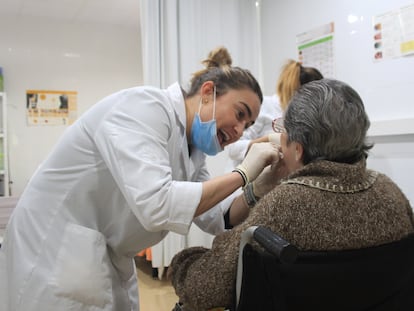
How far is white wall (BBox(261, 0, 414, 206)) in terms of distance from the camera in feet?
6.32

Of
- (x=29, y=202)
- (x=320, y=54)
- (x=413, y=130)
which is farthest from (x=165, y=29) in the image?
(x=29, y=202)

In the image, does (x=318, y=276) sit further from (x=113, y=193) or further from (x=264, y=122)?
(x=264, y=122)

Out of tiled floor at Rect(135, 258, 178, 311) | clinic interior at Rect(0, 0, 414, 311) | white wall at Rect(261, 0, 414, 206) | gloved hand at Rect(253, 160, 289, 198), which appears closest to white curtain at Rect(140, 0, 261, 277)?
clinic interior at Rect(0, 0, 414, 311)

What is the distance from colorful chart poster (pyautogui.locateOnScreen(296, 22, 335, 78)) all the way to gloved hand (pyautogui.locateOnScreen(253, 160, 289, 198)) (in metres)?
1.39

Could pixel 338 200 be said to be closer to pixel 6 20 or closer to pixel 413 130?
pixel 413 130

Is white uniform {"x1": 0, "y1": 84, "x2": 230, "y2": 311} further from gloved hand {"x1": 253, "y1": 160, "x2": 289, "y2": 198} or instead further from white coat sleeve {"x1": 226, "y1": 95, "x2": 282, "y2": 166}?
white coat sleeve {"x1": 226, "y1": 95, "x2": 282, "y2": 166}

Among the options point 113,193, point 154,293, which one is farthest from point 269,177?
point 154,293

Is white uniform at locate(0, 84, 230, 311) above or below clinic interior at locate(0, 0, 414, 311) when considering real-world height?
below

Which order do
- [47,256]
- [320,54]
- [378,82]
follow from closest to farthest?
[47,256] < [378,82] < [320,54]

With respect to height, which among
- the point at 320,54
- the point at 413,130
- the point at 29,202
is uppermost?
the point at 320,54

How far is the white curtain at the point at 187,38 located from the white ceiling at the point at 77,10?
3.52 feet

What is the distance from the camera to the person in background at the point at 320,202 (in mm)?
832

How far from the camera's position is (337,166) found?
2.95ft

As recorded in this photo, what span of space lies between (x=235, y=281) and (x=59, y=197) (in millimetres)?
502
